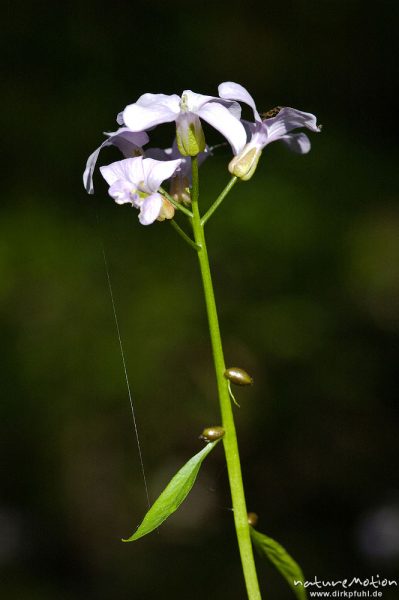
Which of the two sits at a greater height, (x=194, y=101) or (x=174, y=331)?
(x=194, y=101)

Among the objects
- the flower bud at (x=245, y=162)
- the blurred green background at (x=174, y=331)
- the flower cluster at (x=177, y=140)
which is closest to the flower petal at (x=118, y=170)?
the flower cluster at (x=177, y=140)

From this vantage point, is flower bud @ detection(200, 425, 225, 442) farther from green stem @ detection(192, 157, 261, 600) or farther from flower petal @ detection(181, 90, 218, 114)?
flower petal @ detection(181, 90, 218, 114)

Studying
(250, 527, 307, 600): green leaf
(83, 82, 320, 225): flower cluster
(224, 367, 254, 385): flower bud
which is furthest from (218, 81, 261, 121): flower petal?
(250, 527, 307, 600): green leaf

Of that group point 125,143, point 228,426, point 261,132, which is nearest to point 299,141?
point 261,132

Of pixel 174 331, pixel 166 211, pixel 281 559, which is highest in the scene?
pixel 166 211

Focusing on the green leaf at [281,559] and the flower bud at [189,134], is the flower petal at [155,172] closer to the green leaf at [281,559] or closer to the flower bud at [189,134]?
the flower bud at [189,134]

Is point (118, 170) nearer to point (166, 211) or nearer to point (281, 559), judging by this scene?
point (166, 211)
